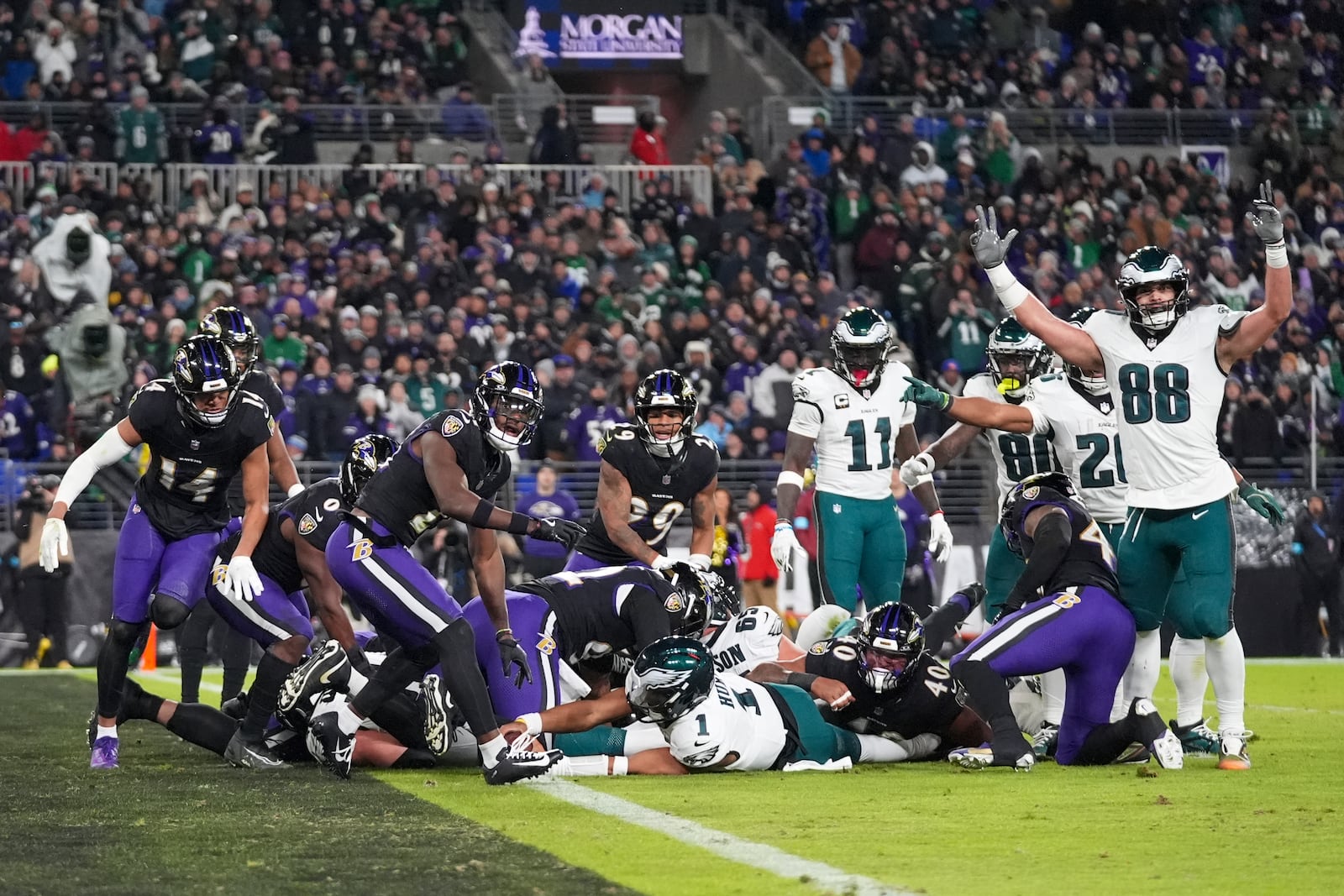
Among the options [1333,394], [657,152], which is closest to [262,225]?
[657,152]

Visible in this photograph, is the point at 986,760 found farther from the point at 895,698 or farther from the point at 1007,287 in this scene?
the point at 1007,287

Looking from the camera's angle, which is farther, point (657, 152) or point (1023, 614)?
point (657, 152)

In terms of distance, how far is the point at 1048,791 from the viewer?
707 centimetres

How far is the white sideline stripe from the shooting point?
5.02m

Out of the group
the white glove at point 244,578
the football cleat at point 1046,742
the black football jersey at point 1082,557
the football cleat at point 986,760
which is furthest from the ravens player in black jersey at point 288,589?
the football cleat at point 1046,742

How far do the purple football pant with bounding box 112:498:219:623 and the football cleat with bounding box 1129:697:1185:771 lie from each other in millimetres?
3897

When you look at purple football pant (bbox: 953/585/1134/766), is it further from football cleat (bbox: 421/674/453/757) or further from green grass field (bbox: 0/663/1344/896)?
football cleat (bbox: 421/674/453/757)

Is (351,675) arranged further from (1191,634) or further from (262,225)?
(262,225)

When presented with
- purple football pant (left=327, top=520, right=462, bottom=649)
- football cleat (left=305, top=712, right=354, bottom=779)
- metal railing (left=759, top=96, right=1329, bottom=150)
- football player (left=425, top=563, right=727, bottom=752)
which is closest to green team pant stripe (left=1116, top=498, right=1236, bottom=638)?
football player (left=425, top=563, right=727, bottom=752)

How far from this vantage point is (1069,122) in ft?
79.3

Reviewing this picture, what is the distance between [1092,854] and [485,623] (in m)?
3.10

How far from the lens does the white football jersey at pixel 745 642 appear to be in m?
8.95

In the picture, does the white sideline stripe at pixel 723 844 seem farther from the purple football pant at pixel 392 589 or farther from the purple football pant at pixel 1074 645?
the purple football pant at pixel 1074 645

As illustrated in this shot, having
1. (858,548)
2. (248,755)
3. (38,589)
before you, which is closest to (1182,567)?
(858,548)
